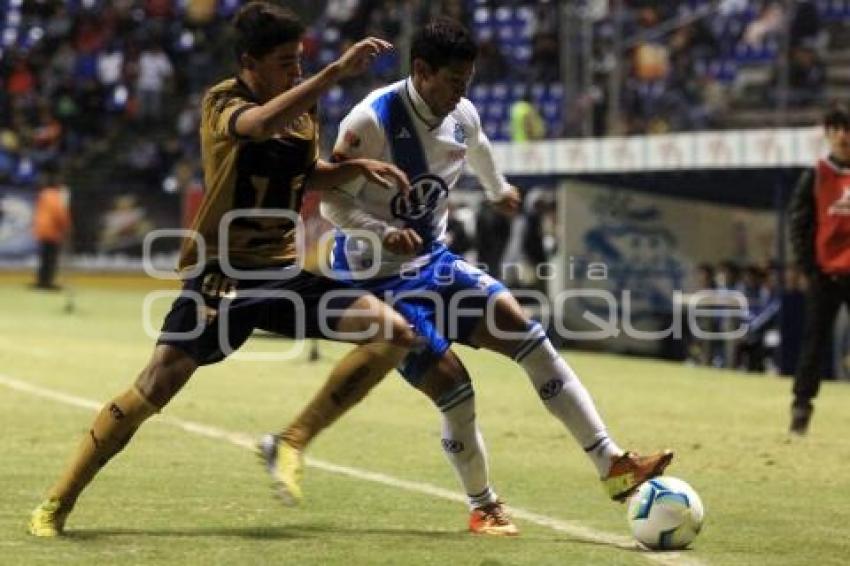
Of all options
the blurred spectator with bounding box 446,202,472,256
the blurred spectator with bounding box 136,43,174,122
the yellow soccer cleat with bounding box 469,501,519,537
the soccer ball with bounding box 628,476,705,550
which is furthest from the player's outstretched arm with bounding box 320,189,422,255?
the blurred spectator with bounding box 136,43,174,122

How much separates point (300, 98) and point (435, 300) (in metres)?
1.29

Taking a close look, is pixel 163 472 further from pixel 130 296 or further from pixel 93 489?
pixel 130 296

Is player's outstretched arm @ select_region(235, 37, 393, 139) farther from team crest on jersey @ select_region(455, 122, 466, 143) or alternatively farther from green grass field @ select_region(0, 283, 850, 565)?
green grass field @ select_region(0, 283, 850, 565)

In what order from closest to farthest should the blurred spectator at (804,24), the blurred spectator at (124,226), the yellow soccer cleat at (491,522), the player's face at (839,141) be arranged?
the yellow soccer cleat at (491,522) → the player's face at (839,141) → the blurred spectator at (804,24) → the blurred spectator at (124,226)

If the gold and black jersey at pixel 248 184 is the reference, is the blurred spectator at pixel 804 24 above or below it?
above

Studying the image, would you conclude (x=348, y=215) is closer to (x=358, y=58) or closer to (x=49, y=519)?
(x=358, y=58)

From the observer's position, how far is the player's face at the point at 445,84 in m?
7.50

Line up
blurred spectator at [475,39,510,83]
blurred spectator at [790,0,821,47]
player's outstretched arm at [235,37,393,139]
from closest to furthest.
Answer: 1. player's outstretched arm at [235,37,393,139]
2. blurred spectator at [790,0,821,47]
3. blurred spectator at [475,39,510,83]

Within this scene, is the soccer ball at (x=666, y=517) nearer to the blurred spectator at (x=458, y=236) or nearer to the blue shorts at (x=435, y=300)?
the blue shorts at (x=435, y=300)

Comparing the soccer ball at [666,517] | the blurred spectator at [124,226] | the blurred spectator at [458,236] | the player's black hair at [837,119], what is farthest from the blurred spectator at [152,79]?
the soccer ball at [666,517]

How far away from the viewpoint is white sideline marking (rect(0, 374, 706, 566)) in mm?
7086

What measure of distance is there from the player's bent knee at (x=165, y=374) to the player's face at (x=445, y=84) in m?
1.46

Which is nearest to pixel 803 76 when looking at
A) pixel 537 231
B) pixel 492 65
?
pixel 537 231

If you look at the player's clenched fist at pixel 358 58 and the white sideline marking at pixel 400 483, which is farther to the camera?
the white sideline marking at pixel 400 483
